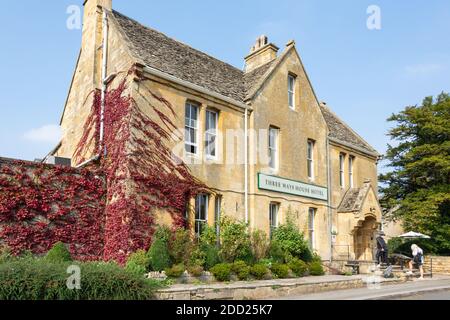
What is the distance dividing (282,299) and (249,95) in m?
9.68

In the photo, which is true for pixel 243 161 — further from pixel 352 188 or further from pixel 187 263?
pixel 352 188

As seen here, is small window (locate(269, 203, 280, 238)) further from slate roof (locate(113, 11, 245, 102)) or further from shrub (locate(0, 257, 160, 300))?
shrub (locate(0, 257, 160, 300))

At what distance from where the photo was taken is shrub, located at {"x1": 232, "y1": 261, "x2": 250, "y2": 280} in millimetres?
15586

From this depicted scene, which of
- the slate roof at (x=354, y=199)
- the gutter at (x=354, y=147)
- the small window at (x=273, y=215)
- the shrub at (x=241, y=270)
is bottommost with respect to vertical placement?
the shrub at (x=241, y=270)

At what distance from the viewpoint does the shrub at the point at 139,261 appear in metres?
13.0

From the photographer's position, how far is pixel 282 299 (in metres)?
13.0

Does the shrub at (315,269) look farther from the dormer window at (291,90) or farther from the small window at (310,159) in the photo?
the dormer window at (291,90)

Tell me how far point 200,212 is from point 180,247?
2586 millimetres

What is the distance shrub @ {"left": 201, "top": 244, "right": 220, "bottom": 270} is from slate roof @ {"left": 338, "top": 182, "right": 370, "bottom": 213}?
10.3 m

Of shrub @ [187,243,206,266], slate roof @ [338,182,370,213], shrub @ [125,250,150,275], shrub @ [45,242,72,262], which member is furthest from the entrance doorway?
shrub @ [45,242,72,262]

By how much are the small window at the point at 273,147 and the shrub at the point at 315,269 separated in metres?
4.67

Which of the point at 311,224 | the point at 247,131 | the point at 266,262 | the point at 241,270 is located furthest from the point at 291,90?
the point at 241,270

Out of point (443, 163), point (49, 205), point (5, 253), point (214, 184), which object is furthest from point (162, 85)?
point (443, 163)

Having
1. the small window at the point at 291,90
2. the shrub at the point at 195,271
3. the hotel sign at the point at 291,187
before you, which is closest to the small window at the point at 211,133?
the hotel sign at the point at 291,187
